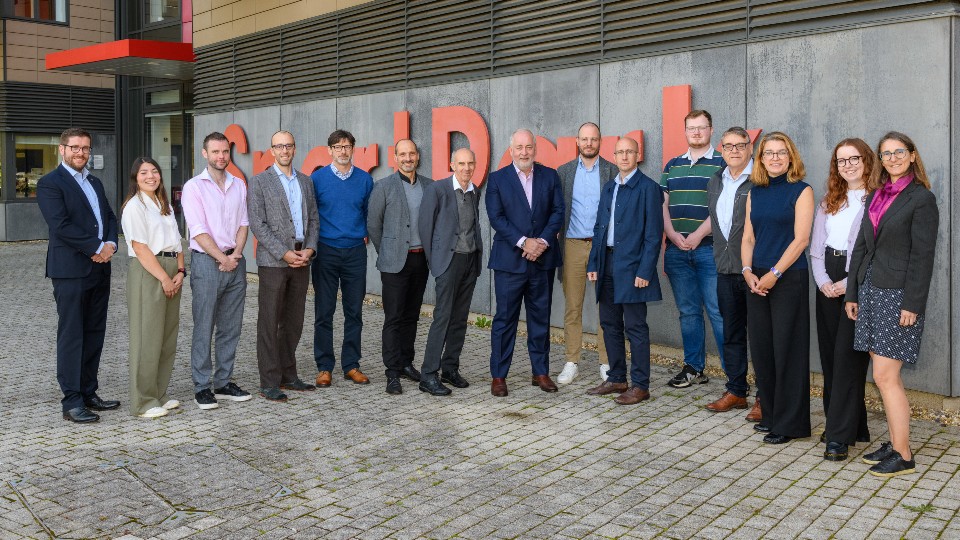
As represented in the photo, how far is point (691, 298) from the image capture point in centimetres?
777

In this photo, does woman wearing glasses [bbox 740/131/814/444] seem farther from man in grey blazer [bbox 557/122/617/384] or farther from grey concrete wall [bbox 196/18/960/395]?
man in grey blazer [bbox 557/122/617/384]

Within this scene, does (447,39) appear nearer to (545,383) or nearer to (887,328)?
(545,383)

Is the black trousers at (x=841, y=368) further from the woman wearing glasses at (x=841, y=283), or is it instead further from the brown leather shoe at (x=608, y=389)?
the brown leather shoe at (x=608, y=389)

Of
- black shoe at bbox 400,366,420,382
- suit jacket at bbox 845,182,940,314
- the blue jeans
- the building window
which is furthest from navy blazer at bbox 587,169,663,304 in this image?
the building window

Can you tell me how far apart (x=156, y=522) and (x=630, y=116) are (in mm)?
5796

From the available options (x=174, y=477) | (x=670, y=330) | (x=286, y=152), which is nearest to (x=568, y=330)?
(x=670, y=330)

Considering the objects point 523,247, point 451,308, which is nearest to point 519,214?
point 523,247

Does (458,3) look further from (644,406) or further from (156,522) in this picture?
(156,522)

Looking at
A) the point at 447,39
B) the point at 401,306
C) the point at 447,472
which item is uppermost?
the point at 447,39

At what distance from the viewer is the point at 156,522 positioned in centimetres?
471

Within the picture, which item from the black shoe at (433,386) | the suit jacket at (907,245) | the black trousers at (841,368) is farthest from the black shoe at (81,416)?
the suit jacket at (907,245)

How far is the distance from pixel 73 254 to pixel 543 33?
5.23 metres

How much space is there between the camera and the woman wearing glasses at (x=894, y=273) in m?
5.20

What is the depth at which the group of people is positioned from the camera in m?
5.81
